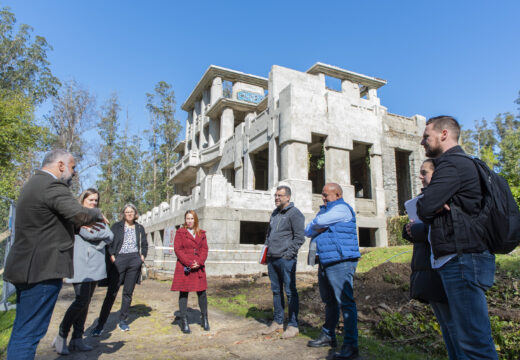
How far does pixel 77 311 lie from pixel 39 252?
6.11 ft

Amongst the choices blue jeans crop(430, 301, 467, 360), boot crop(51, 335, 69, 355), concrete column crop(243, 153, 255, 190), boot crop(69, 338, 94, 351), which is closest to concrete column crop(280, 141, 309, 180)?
concrete column crop(243, 153, 255, 190)

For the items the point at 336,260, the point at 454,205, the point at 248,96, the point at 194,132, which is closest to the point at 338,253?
the point at 336,260

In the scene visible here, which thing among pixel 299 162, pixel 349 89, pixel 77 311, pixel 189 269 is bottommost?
pixel 77 311

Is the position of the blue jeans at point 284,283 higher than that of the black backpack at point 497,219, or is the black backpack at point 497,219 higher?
the black backpack at point 497,219

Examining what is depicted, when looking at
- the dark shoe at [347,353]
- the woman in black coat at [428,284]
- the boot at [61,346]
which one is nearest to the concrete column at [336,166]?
the dark shoe at [347,353]

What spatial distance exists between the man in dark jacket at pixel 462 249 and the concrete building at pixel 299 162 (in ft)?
36.5

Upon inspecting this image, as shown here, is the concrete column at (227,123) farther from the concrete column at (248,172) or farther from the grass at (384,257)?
the grass at (384,257)

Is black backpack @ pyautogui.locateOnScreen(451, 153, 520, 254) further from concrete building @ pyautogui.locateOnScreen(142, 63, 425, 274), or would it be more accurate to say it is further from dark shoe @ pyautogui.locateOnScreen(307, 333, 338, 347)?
concrete building @ pyautogui.locateOnScreen(142, 63, 425, 274)

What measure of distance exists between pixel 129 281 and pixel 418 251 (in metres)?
4.43

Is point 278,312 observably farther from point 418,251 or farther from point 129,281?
point 418,251

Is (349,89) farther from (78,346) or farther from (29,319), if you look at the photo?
(29,319)

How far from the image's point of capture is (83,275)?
4285 mm

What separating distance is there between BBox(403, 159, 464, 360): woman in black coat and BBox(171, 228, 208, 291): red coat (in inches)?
131

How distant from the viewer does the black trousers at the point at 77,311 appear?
4109mm
